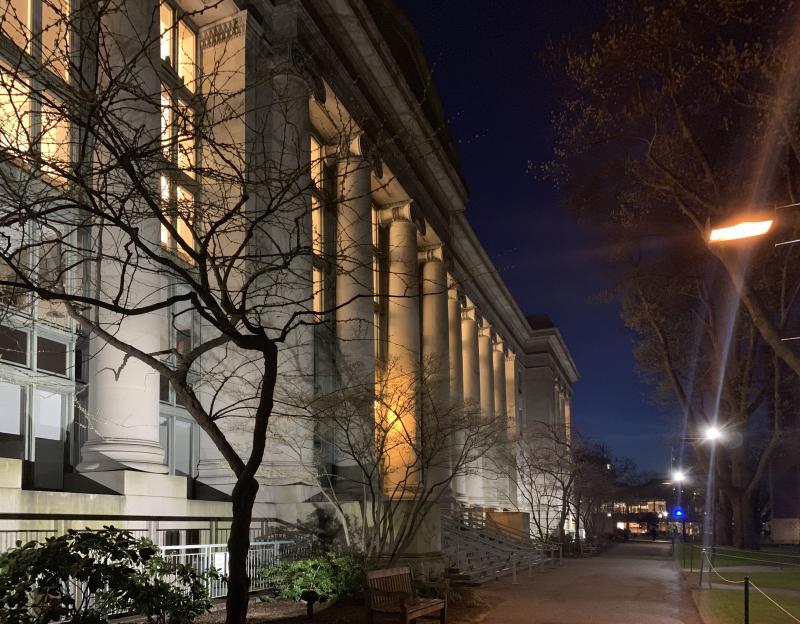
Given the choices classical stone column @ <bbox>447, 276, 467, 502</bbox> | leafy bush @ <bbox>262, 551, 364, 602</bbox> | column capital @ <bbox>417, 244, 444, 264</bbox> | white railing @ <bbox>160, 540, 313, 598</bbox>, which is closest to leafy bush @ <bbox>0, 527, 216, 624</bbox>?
white railing @ <bbox>160, 540, 313, 598</bbox>

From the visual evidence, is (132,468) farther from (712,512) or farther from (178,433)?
(712,512)

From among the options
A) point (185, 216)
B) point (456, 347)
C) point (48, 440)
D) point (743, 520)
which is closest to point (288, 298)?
point (185, 216)

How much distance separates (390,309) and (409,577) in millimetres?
22209

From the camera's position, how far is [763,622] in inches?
618

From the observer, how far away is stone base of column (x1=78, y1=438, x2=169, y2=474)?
1714 centimetres

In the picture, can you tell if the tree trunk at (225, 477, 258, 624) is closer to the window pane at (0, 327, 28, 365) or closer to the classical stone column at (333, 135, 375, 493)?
the window pane at (0, 327, 28, 365)

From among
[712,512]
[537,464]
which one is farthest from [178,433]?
[712,512]

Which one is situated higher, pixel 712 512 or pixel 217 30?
pixel 217 30

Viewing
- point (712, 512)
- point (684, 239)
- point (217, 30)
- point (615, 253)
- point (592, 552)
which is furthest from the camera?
point (712, 512)

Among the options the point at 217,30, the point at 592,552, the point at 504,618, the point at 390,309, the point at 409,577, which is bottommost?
the point at 592,552

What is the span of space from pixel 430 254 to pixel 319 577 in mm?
28771

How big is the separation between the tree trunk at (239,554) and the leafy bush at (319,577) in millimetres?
7141

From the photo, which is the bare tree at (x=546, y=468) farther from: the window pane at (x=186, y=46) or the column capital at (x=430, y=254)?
the window pane at (x=186, y=46)

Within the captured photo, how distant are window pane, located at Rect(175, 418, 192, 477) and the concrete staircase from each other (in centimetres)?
863
